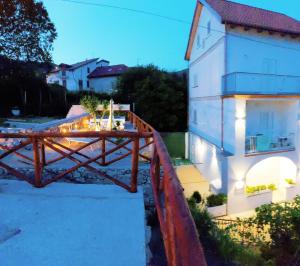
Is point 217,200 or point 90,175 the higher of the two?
point 90,175

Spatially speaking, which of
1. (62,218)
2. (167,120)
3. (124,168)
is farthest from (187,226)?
(167,120)

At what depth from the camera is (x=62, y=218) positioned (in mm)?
3043

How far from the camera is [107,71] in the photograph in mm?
37062

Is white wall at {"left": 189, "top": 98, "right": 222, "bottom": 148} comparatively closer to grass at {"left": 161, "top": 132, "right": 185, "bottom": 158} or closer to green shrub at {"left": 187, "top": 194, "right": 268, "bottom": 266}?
grass at {"left": 161, "top": 132, "right": 185, "bottom": 158}

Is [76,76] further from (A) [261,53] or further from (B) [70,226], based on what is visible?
(B) [70,226]

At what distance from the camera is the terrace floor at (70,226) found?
93.0 inches

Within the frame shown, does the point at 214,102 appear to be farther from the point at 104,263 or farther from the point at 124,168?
the point at 104,263

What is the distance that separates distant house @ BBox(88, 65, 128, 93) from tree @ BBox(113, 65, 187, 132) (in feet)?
46.2

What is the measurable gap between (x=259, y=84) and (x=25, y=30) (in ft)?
53.5

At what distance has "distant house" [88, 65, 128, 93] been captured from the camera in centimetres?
3538

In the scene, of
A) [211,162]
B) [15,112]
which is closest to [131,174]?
[211,162]

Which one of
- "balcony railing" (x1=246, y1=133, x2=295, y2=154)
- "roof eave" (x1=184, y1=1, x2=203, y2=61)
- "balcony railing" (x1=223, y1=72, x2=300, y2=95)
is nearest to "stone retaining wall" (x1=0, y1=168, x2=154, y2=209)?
"balcony railing" (x1=223, y1=72, x2=300, y2=95)

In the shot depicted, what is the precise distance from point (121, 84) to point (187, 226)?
23.1 metres

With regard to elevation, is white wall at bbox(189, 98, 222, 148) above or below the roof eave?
below
